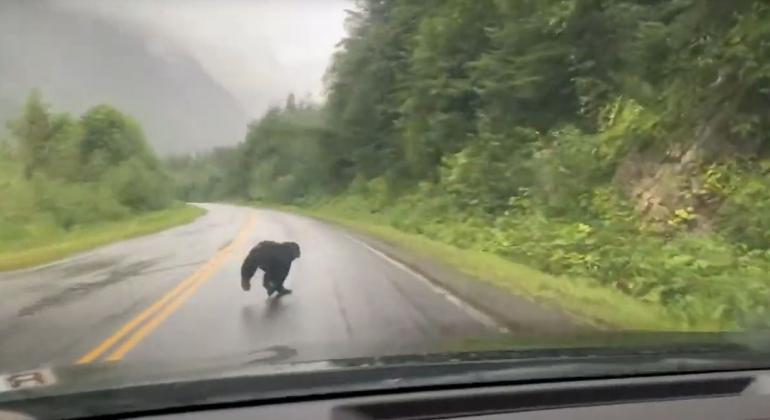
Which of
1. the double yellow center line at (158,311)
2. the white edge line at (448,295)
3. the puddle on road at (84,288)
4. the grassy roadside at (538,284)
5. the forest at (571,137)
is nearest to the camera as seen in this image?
the double yellow center line at (158,311)

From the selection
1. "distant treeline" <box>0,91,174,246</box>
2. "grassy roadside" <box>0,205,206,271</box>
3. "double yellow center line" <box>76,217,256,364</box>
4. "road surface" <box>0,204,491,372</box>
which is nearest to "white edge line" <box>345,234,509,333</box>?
"road surface" <box>0,204,491,372</box>

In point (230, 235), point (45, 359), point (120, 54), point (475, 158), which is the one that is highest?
point (120, 54)

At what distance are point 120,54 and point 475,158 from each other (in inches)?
62.5

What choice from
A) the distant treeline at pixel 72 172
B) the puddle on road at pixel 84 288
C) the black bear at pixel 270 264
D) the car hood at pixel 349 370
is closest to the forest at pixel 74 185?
the distant treeline at pixel 72 172

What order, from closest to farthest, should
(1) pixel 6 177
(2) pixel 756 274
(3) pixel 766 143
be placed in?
(1) pixel 6 177 < (2) pixel 756 274 < (3) pixel 766 143

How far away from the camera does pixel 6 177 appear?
119 inches

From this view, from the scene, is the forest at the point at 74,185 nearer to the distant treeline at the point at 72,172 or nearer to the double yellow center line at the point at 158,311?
the distant treeline at the point at 72,172

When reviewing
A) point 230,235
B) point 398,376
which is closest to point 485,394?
point 398,376

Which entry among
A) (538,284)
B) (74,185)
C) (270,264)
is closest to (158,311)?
(270,264)

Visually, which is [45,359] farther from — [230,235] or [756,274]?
[756,274]

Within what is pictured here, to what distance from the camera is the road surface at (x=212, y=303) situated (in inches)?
113

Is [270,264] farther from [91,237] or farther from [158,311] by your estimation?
[91,237]

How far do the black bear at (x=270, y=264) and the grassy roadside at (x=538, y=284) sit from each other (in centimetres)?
36

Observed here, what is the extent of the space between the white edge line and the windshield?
0.01 metres
